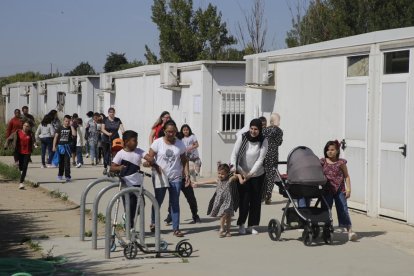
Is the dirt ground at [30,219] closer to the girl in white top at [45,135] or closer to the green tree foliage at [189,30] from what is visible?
the girl in white top at [45,135]

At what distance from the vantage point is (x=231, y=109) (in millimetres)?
20281

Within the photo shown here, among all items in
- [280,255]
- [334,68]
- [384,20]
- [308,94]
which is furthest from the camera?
[384,20]

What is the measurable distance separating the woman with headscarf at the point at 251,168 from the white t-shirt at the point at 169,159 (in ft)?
2.60

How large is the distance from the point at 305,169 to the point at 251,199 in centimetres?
109

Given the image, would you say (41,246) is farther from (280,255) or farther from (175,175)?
(280,255)

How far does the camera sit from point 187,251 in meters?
9.85

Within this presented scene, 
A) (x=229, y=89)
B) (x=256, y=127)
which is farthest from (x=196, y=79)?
(x=256, y=127)

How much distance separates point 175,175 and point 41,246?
2.15 m

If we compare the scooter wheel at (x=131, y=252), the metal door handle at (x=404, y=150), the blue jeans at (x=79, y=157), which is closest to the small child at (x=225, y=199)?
the scooter wheel at (x=131, y=252)

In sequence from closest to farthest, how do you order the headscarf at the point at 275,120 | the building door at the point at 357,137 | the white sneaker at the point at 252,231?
1. the white sneaker at the point at 252,231
2. the building door at the point at 357,137
3. the headscarf at the point at 275,120

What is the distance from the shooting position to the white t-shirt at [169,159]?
11.4 metres

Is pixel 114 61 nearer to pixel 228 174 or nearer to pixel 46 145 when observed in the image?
pixel 46 145

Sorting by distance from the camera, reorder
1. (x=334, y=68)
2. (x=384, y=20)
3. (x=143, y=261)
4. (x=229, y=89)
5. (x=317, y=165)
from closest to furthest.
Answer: (x=143, y=261), (x=317, y=165), (x=334, y=68), (x=229, y=89), (x=384, y=20)

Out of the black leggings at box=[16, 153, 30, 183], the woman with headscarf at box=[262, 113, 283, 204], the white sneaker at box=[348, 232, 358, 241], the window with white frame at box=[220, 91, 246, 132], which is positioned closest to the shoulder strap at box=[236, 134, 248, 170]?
the white sneaker at box=[348, 232, 358, 241]
